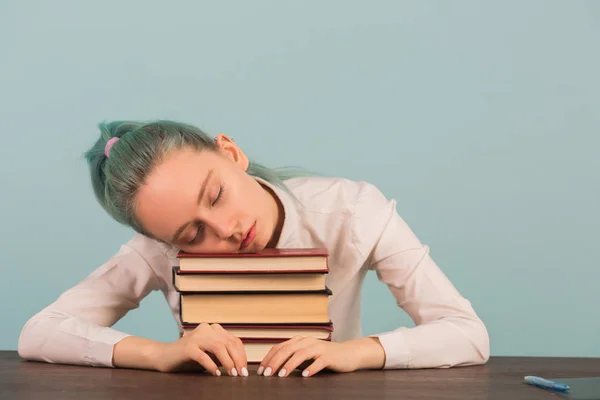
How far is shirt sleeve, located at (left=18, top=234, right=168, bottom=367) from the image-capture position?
1.64 m

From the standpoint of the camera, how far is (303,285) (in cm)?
148

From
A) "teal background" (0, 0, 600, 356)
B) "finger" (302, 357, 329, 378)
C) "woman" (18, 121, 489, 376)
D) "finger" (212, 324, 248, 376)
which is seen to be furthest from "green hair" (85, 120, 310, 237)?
"teal background" (0, 0, 600, 356)

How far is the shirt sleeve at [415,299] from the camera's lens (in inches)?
61.4

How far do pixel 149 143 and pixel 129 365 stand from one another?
1.36ft

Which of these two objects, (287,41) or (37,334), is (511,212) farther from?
(37,334)

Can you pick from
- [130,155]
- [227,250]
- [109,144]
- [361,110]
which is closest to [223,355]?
[227,250]

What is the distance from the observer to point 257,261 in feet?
4.90

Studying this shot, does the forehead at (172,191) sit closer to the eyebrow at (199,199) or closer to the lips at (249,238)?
the eyebrow at (199,199)

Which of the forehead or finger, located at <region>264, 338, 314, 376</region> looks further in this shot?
the forehead

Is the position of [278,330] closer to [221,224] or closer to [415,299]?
[221,224]

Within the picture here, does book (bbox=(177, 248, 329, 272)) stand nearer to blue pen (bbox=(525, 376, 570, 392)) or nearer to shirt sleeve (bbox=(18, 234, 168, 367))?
shirt sleeve (bbox=(18, 234, 168, 367))

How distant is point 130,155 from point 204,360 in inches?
18.0

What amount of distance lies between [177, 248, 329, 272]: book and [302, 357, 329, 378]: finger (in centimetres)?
15

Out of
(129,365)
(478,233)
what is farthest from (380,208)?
(478,233)
